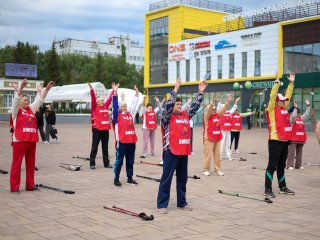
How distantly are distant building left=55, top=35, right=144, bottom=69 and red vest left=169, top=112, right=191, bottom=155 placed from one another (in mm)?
111059

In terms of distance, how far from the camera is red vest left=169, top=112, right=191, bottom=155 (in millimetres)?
7656

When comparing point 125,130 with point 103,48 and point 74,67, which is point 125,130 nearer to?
point 74,67

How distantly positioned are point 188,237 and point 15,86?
4.99m

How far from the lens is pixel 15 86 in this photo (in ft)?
30.0

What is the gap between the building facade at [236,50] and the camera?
1577 inches

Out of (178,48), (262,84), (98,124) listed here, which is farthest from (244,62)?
(98,124)

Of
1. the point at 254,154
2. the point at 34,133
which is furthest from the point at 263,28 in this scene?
the point at 34,133

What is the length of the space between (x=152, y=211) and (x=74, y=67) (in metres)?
85.0

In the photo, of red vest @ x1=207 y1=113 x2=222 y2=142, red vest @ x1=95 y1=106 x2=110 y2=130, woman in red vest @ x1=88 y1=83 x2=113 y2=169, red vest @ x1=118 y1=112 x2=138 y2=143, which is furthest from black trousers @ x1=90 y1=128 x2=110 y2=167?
red vest @ x1=207 y1=113 x2=222 y2=142

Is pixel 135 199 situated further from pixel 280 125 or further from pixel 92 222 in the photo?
pixel 280 125

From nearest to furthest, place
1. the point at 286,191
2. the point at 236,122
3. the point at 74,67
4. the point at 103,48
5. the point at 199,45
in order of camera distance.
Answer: the point at 286,191
the point at 236,122
the point at 199,45
the point at 74,67
the point at 103,48

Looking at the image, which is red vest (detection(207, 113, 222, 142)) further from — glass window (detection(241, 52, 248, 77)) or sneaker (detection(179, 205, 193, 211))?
glass window (detection(241, 52, 248, 77))

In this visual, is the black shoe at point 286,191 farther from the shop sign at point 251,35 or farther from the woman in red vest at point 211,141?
the shop sign at point 251,35

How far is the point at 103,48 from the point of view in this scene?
12569cm
